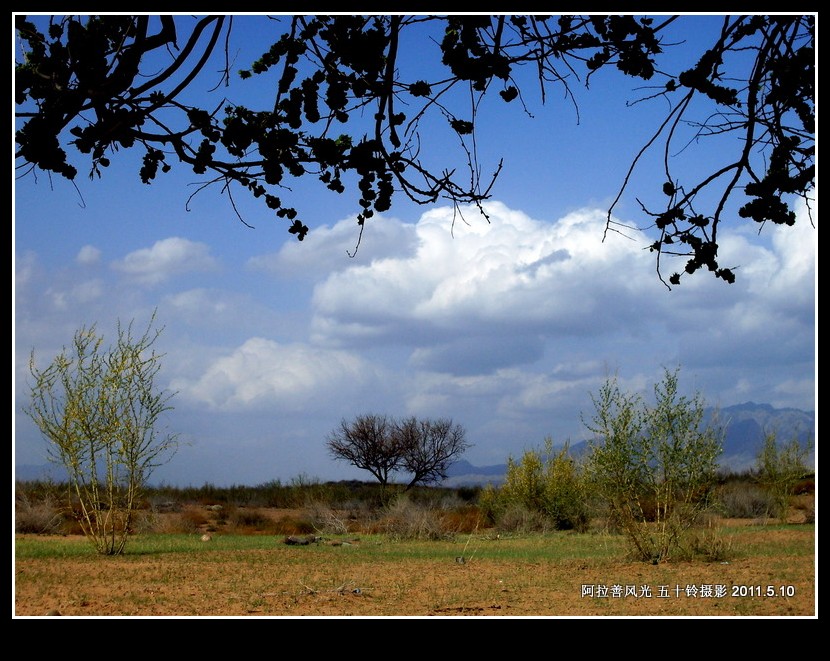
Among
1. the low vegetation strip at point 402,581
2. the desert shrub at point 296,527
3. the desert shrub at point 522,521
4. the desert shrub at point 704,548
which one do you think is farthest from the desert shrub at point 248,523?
the desert shrub at point 704,548

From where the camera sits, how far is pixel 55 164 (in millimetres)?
3932

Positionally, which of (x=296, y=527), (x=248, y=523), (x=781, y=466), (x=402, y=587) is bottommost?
(x=248, y=523)

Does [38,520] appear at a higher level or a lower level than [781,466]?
lower

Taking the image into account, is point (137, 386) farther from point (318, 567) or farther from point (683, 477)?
point (683, 477)

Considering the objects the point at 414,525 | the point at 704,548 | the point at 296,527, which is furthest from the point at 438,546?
the point at 296,527

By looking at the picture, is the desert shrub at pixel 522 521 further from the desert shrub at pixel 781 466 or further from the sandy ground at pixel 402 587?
the sandy ground at pixel 402 587

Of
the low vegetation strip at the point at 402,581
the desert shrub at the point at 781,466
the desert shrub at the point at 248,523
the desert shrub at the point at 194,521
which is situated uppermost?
the desert shrub at the point at 781,466

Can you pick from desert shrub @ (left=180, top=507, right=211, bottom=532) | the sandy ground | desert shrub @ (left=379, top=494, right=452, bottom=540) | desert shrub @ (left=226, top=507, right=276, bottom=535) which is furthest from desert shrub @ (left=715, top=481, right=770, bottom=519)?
desert shrub @ (left=180, top=507, right=211, bottom=532)

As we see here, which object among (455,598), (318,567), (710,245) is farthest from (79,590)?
(710,245)

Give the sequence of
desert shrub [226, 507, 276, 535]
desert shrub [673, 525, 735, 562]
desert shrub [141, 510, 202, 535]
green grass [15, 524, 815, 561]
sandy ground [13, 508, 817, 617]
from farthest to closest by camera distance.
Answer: desert shrub [226, 507, 276, 535]
desert shrub [141, 510, 202, 535]
green grass [15, 524, 815, 561]
desert shrub [673, 525, 735, 562]
sandy ground [13, 508, 817, 617]

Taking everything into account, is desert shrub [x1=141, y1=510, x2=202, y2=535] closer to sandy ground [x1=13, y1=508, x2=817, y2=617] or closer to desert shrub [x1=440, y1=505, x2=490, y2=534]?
A: desert shrub [x1=440, y1=505, x2=490, y2=534]

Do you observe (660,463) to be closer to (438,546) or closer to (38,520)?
(438,546)

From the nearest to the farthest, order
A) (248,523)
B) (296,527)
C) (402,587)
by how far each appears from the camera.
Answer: (402,587)
(296,527)
(248,523)

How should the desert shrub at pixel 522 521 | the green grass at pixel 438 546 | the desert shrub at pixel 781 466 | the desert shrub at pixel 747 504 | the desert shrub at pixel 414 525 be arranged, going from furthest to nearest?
the desert shrub at pixel 747 504 → the desert shrub at pixel 781 466 → the desert shrub at pixel 522 521 → the desert shrub at pixel 414 525 → the green grass at pixel 438 546
